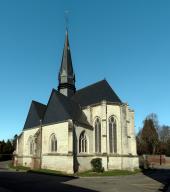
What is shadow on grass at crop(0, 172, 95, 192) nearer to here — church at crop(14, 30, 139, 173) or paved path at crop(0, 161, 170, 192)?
paved path at crop(0, 161, 170, 192)

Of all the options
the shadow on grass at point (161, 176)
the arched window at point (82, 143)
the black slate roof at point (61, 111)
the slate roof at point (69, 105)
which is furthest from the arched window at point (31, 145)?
the shadow on grass at point (161, 176)

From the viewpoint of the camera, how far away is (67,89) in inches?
1587

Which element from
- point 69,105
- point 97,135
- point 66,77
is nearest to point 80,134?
point 97,135

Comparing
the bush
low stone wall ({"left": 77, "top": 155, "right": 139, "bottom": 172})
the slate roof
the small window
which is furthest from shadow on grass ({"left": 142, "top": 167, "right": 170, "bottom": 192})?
the small window

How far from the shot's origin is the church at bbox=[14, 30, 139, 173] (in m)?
29.4

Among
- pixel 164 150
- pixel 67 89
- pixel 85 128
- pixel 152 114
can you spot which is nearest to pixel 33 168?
pixel 85 128

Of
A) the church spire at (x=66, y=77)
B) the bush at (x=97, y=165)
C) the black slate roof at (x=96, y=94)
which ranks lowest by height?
the bush at (x=97, y=165)

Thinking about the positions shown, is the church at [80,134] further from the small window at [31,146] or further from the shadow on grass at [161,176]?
the shadow on grass at [161,176]

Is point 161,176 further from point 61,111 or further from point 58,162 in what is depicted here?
point 61,111

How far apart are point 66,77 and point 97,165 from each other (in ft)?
55.5

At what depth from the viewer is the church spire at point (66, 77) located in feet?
133

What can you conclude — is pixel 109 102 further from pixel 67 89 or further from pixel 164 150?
pixel 164 150

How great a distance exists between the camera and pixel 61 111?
30922mm

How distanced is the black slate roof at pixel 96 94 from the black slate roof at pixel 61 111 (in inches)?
94.3
